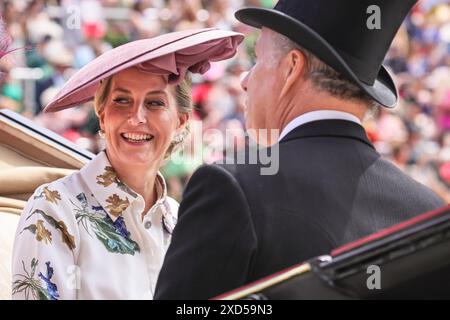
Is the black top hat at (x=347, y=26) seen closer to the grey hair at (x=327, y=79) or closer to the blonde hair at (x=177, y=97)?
the grey hair at (x=327, y=79)

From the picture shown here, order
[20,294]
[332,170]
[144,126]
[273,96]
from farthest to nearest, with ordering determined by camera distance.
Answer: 1. [144,126]
2. [20,294]
3. [273,96]
4. [332,170]

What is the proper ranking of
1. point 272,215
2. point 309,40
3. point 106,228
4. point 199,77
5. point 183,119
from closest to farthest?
point 272,215 → point 309,40 → point 106,228 → point 183,119 → point 199,77

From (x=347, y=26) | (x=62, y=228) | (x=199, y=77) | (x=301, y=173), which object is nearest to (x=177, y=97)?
(x=62, y=228)

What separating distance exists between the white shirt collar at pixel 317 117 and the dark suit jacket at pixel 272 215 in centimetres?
3

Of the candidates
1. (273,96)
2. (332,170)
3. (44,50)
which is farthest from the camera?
(44,50)

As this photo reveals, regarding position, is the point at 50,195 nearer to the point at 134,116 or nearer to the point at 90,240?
the point at 90,240

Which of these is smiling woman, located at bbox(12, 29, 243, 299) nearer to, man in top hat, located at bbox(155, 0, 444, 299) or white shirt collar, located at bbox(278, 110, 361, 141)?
man in top hat, located at bbox(155, 0, 444, 299)

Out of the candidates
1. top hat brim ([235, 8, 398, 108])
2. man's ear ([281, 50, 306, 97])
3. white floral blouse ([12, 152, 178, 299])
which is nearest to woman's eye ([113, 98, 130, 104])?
white floral blouse ([12, 152, 178, 299])

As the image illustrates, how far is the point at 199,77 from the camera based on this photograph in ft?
27.6

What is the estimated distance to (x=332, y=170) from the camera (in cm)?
188

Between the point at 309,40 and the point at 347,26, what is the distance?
0.14 m
